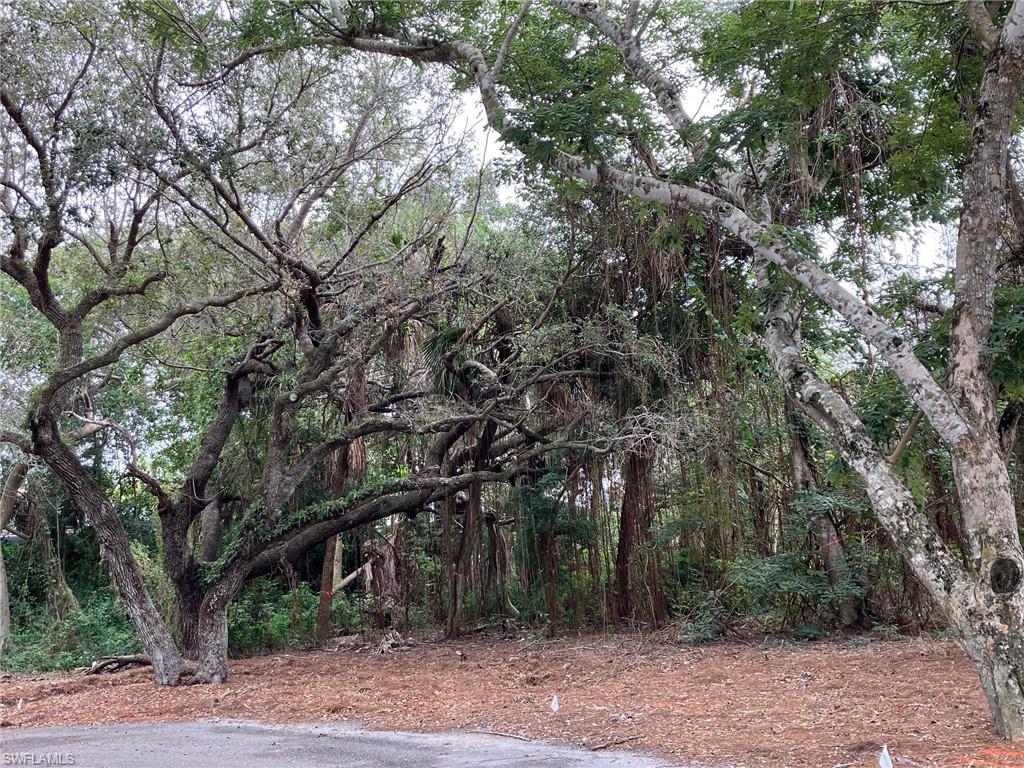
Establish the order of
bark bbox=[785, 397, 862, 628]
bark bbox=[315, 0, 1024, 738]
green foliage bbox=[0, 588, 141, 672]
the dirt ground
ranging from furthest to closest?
green foliage bbox=[0, 588, 141, 672]
bark bbox=[785, 397, 862, 628]
the dirt ground
bark bbox=[315, 0, 1024, 738]

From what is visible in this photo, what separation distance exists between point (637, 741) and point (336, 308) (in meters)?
6.61

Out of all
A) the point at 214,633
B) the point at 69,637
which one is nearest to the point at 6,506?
the point at 69,637

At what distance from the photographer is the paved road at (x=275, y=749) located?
522 centimetres

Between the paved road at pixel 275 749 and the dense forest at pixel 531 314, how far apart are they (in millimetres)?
2239

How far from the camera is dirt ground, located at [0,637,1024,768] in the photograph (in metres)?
5.07

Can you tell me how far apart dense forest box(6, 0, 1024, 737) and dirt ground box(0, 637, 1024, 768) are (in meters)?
0.63

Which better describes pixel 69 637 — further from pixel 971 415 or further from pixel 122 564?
pixel 971 415

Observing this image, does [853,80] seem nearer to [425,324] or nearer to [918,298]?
[918,298]

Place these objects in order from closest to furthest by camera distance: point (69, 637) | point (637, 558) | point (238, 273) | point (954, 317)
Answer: point (954, 317)
point (238, 273)
point (637, 558)
point (69, 637)

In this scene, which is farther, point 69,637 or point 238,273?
point 69,637

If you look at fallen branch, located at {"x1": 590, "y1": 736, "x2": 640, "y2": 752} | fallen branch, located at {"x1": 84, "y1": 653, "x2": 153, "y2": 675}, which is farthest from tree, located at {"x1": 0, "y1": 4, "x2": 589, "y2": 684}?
fallen branch, located at {"x1": 590, "y1": 736, "x2": 640, "y2": 752}

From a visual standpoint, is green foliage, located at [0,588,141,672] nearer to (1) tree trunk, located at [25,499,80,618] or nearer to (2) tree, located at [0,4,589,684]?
(1) tree trunk, located at [25,499,80,618]

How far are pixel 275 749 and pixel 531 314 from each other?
255 inches

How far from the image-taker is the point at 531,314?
432 inches
